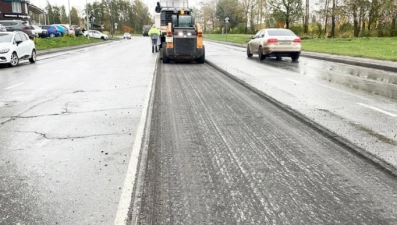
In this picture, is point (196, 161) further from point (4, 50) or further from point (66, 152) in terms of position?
point (4, 50)

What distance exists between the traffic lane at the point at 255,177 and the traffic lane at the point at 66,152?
0.44 meters

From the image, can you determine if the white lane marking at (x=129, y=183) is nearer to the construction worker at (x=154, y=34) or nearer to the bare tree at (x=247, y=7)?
the construction worker at (x=154, y=34)

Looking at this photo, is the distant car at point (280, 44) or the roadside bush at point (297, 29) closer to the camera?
the distant car at point (280, 44)

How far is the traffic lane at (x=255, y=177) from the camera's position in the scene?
327 cm

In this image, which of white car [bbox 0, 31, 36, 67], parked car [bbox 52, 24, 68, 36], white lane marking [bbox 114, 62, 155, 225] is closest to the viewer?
white lane marking [bbox 114, 62, 155, 225]

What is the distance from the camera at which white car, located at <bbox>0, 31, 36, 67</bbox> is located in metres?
18.0

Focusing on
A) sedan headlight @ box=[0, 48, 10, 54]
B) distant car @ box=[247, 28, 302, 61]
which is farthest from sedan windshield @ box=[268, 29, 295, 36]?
sedan headlight @ box=[0, 48, 10, 54]

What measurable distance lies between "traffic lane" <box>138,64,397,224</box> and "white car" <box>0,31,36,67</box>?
14.4 meters

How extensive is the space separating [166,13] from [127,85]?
1446 cm

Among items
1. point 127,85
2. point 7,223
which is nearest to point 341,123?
point 7,223

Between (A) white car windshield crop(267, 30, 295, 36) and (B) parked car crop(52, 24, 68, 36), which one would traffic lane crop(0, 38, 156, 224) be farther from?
(B) parked car crop(52, 24, 68, 36)

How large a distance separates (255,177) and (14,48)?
18173mm

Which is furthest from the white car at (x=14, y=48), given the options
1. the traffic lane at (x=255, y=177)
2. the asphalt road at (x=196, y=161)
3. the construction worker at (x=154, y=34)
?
the traffic lane at (x=255, y=177)

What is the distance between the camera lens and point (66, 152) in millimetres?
4984
